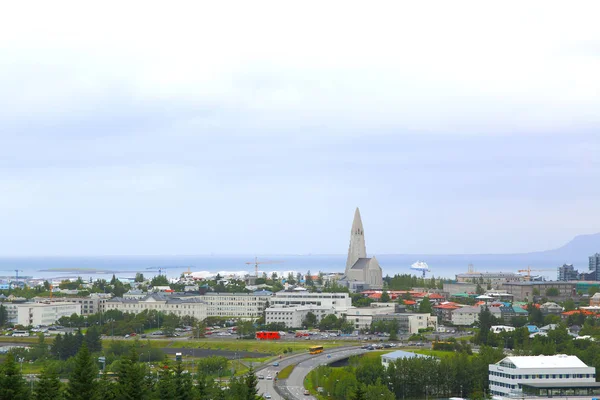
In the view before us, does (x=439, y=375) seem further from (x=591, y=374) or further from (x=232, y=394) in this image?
(x=232, y=394)

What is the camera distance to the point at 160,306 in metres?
92.6

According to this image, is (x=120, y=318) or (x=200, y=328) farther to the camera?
(x=120, y=318)

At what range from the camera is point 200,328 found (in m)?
77.5

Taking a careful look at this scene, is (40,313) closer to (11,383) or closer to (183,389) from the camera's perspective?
(183,389)

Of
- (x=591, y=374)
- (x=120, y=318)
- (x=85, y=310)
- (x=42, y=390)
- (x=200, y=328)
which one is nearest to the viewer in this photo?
(x=42, y=390)

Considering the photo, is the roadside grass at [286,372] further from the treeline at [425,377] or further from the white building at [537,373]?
the white building at [537,373]

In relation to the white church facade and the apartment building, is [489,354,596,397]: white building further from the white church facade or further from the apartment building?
the white church facade

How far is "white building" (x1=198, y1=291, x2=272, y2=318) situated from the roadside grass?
1512 inches

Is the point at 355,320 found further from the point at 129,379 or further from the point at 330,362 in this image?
the point at 129,379

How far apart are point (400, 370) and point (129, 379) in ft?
71.5

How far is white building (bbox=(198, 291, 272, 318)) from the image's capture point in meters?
96.3

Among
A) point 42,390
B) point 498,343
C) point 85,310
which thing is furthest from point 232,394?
point 85,310

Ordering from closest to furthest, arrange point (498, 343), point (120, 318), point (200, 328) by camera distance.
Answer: point (498, 343), point (200, 328), point (120, 318)

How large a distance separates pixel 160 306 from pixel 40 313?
12.0m
